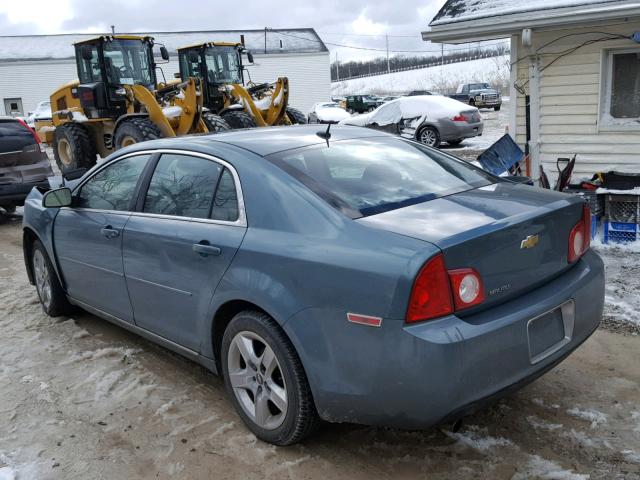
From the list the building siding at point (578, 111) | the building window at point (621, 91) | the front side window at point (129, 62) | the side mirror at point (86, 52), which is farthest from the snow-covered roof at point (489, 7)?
the side mirror at point (86, 52)

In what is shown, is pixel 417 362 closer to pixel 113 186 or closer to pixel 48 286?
pixel 113 186

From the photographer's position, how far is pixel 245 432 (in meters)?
3.23

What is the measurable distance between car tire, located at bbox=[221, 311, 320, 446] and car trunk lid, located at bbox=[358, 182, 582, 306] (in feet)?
2.38

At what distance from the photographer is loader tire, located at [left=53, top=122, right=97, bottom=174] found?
1268cm

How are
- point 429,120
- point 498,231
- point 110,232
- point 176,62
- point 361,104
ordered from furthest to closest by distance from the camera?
point 176,62 < point 361,104 < point 429,120 < point 110,232 < point 498,231

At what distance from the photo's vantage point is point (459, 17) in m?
7.86

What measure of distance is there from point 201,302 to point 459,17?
615 cm

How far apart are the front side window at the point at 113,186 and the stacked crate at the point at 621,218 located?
4.87 metres

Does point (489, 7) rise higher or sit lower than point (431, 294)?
higher

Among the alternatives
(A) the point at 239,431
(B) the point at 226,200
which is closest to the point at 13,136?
(B) the point at 226,200

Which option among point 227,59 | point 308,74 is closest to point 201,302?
point 227,59

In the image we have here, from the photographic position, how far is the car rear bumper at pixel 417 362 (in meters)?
2.39

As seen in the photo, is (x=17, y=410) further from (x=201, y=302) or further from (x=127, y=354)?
(x=201, y=302)

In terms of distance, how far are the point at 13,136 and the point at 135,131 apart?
6.46ft
